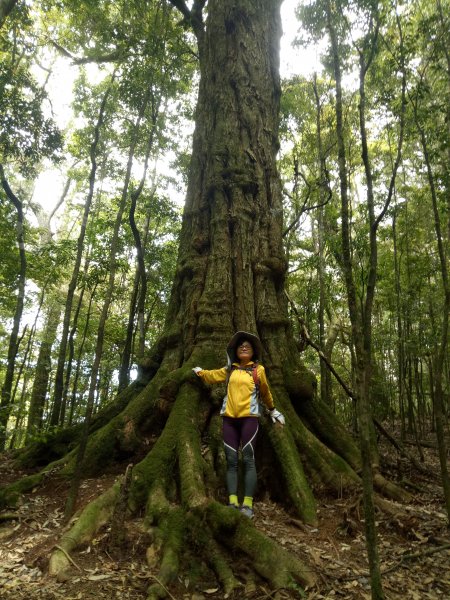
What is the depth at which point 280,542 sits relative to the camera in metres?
3.86

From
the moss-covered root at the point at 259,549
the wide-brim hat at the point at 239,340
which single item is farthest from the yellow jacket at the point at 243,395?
the moss-covered root at the point at 259,549

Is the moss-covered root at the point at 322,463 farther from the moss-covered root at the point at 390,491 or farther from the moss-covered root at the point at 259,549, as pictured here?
the moss-covered root at the point at 259,549

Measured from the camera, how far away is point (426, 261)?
530 inches

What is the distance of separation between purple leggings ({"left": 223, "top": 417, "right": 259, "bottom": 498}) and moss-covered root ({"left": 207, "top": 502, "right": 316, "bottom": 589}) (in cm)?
75

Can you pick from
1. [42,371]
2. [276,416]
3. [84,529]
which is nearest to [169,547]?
[84,529]

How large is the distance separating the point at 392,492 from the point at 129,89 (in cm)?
862

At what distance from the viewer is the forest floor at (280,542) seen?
3064mm

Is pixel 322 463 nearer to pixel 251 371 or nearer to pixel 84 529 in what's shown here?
pixel 251 371

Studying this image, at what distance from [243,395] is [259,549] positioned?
1.71m

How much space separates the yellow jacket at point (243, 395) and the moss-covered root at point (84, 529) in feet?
4.89

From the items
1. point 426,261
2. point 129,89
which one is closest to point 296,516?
point 129,89

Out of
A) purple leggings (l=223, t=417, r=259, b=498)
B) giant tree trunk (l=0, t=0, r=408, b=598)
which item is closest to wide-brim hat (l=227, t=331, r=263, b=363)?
giant tree trunk (l=0, t=0, r=408, b=598)

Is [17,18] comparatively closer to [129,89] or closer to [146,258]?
[129,89]

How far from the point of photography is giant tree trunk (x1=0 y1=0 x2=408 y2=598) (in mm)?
3586
